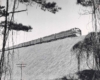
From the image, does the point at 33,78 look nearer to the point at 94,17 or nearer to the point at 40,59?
the point at 40,59

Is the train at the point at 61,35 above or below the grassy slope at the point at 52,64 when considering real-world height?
above

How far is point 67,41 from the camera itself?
2894 centimetres

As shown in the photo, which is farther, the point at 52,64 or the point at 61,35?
the point at 61,35

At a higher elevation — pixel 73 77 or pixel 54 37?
pixel 54 37

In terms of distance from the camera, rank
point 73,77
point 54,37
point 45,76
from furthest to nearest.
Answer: point 54,37, point 45,76, point 73,77

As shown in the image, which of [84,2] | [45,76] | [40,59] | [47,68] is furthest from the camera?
[40,59]

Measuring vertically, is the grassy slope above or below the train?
below

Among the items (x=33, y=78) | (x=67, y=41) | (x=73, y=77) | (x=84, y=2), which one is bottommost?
(x=33, y=78)

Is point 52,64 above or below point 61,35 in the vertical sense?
below

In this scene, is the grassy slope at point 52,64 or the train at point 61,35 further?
the train at point 61,35

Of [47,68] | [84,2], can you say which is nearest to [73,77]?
[84,2]

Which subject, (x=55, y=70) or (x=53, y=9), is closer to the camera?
(x=53, y=9)

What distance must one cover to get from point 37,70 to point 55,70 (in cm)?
348

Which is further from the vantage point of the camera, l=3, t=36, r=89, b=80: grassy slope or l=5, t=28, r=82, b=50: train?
l=5, t=28, r=82, b=50: train
